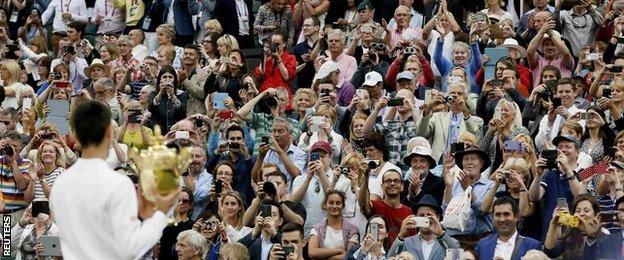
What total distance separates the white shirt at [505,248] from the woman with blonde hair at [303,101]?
4.58 meters

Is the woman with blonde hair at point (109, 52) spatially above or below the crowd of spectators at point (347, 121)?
below

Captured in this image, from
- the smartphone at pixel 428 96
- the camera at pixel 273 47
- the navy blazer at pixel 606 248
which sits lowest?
the camera at pixel 273 47

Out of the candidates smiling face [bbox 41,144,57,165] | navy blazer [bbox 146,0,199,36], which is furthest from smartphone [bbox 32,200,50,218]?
navy blazer [bbox 146,0,199,36]

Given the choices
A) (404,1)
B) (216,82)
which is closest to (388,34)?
(404,1)

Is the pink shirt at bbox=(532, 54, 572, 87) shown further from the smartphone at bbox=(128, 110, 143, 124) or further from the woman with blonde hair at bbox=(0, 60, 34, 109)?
the woman with blonde hair at bbox=(0, 60, 34, 109)

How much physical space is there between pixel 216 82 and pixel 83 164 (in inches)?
438

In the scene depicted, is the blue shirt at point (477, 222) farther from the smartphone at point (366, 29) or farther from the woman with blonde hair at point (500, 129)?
the smartphone at point (366, 29)

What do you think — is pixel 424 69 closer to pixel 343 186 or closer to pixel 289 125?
pixel 289 125

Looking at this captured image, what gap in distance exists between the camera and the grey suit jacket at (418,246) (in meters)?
14.5

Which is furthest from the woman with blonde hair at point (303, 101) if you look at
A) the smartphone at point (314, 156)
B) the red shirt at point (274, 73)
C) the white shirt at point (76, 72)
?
the white shirt at point (76, 72)

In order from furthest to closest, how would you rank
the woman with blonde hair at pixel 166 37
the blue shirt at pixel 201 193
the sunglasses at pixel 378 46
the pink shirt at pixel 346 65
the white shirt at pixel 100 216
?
the woman with blonde hair at pixel 166 37
the pink shirt at pixel 346 65
the sunglasses at pixel 378 46
the blue shirt at pixel 201 193
the white shirt at pixel 100 216

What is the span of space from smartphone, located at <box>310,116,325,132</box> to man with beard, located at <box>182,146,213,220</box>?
41.0 inches

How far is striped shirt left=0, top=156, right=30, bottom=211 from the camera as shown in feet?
57.6

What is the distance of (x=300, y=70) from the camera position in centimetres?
2034
